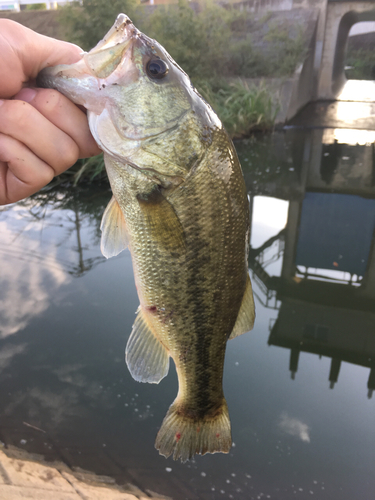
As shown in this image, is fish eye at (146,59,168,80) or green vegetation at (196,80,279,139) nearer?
fish eye at (146,59,168,80)

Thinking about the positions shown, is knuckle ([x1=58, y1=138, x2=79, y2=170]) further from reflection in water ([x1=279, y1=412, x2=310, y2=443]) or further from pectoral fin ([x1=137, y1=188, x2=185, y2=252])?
reflection in water ([x1=279, y1=412, x2=310, y2=443])

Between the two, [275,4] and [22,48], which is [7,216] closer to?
[22,48]

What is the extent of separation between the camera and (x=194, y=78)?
1238cm

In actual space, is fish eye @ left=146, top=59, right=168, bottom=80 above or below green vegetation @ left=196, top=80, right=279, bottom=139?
below

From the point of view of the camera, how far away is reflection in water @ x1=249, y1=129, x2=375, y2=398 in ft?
14.0

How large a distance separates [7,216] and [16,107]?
589 centimetres

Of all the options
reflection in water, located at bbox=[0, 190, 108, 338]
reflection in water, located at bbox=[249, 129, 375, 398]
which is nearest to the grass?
reflection in water, located at bbox=[0, 190, 108, 338]

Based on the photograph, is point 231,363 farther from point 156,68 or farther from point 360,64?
point 360,64

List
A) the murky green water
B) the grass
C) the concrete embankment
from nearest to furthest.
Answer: the concrete embankment
the murky green water
the grass

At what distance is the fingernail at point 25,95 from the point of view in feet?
4.25

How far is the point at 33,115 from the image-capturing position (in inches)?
50.1

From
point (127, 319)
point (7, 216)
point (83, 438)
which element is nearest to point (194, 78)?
point (7, 216)

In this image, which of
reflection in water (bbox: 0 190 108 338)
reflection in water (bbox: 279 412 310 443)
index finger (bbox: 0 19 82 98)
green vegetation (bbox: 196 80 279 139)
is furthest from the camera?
green vegetation (bbox: 196 80 279 139)

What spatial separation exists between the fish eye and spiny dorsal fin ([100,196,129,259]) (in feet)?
1.57
